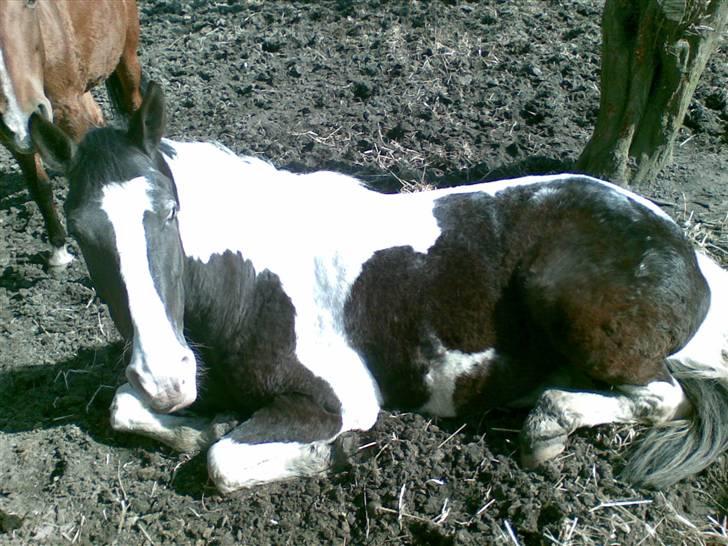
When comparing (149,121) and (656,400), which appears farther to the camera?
(656,400)

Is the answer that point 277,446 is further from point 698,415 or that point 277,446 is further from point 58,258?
point 58,258

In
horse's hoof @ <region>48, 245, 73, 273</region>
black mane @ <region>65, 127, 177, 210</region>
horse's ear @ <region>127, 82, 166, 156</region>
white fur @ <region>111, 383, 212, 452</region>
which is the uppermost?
horse's ear @ <region>127, 82, 166, 156</region>

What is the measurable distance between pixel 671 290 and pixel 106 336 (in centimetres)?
336

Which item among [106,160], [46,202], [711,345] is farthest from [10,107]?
[711,345]

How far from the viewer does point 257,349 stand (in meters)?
3.69

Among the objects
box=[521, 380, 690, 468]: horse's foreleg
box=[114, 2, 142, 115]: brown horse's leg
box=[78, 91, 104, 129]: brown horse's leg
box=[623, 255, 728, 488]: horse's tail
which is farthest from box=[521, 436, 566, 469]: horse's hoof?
box=[114, 2, 142, 115]: brown horse's leg

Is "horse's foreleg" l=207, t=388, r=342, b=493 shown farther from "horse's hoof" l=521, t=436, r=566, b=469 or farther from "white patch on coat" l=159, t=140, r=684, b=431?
"horse's hoof" l=521, t=436, r=566, b=469

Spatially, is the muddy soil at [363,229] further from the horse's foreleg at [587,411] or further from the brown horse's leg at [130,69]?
the brown horse's leg at [130,69]

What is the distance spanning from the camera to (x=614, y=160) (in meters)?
4.96

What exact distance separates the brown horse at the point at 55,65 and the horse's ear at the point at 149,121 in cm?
92

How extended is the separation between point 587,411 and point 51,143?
9.10 feet

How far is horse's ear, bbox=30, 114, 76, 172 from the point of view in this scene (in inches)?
124

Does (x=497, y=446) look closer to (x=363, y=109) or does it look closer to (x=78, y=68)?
(x=363, y=109)

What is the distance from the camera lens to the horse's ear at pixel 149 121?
321 centimetres
